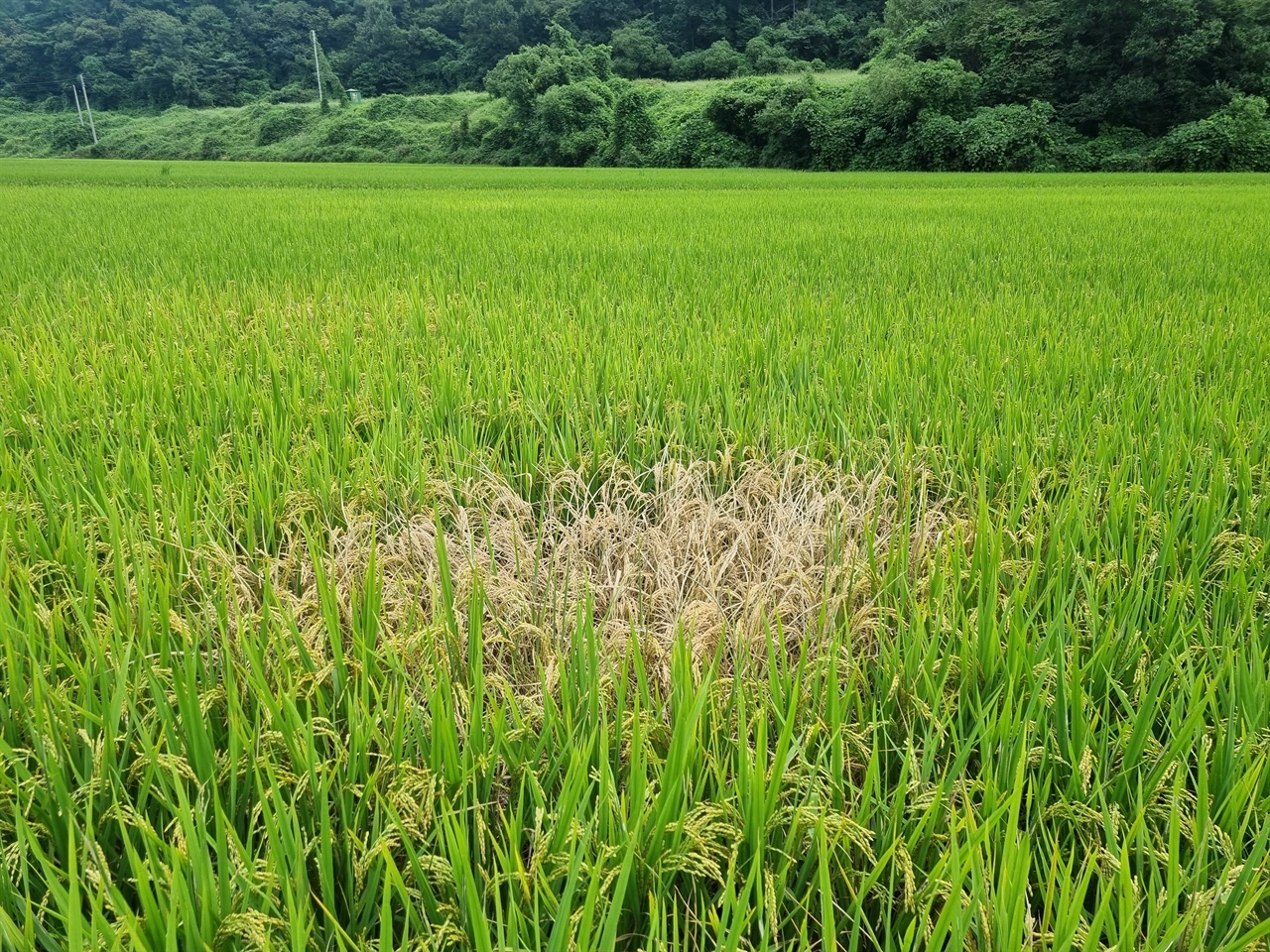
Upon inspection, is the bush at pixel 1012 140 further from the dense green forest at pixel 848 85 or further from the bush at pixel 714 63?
the bush at pixel 714 63

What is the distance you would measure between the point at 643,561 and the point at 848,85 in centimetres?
2652

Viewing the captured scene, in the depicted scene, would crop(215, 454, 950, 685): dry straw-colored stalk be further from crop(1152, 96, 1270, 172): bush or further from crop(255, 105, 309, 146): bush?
crop(255, 105, 309, 146): bush

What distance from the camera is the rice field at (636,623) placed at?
0.68 meters

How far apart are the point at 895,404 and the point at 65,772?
72.8 inches

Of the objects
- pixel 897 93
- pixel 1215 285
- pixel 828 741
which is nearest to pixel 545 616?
pixel 828 741

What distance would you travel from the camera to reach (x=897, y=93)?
69.4 ft

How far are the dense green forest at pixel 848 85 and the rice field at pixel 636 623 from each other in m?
20.9

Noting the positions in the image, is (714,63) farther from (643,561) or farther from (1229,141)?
(643,561)

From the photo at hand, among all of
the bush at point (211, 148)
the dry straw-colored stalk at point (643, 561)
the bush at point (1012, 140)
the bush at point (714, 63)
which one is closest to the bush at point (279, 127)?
the bush at point (211, 148)

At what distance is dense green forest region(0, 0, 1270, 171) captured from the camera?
2020cm

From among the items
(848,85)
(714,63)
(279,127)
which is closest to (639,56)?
(714,63)

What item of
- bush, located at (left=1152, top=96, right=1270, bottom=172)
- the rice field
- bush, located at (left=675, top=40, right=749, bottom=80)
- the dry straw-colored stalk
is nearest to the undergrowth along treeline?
bush, located at (left=1152, top=96, right=1270, bottom=172)

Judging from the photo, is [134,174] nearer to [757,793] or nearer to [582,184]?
[582,184]

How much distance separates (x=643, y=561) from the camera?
135 cm
